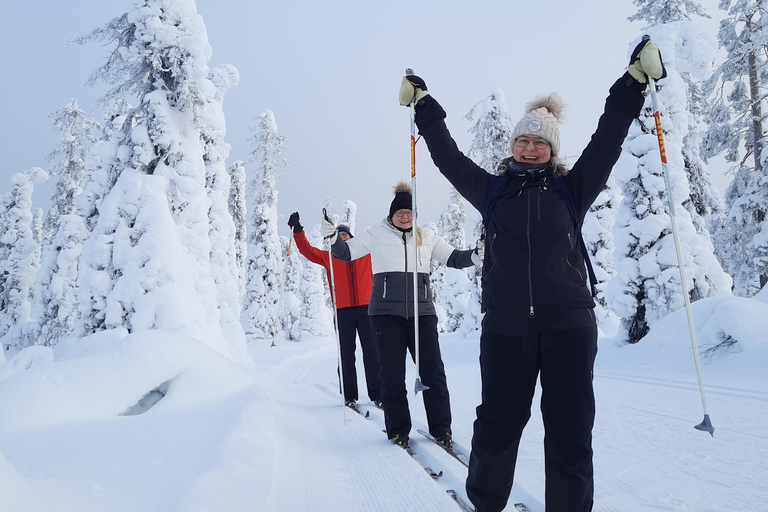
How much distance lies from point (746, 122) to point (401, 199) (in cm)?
1775

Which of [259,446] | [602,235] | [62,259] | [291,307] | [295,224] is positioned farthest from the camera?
[291,307]

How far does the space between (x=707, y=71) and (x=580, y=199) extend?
572 inches

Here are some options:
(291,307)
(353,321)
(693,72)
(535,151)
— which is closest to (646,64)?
(535,151)

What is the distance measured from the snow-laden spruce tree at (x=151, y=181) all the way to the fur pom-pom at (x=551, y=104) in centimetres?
927

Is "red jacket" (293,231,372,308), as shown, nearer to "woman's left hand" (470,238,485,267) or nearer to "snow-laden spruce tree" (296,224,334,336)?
"woman's left hand" (470,238,485,267)

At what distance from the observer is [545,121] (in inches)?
102

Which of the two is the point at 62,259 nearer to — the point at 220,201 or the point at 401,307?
the point at 220,201

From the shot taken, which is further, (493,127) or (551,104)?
(493,127)

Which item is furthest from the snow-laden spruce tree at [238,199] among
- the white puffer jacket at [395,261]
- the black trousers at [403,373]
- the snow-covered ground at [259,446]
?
the black trousers at [403,373]

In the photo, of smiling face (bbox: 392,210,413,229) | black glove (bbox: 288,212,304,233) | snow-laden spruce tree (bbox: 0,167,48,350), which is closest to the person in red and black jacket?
black glove (bbox: 288,212,304,233)

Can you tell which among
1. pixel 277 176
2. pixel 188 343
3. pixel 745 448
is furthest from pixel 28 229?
pixel 745 448

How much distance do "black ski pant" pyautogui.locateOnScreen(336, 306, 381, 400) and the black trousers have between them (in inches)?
89.5

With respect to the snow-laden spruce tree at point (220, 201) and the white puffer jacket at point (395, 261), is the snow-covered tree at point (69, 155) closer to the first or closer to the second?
the snow-laden spruce tree at point (220, 201)

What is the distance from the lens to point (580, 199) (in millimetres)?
2439
